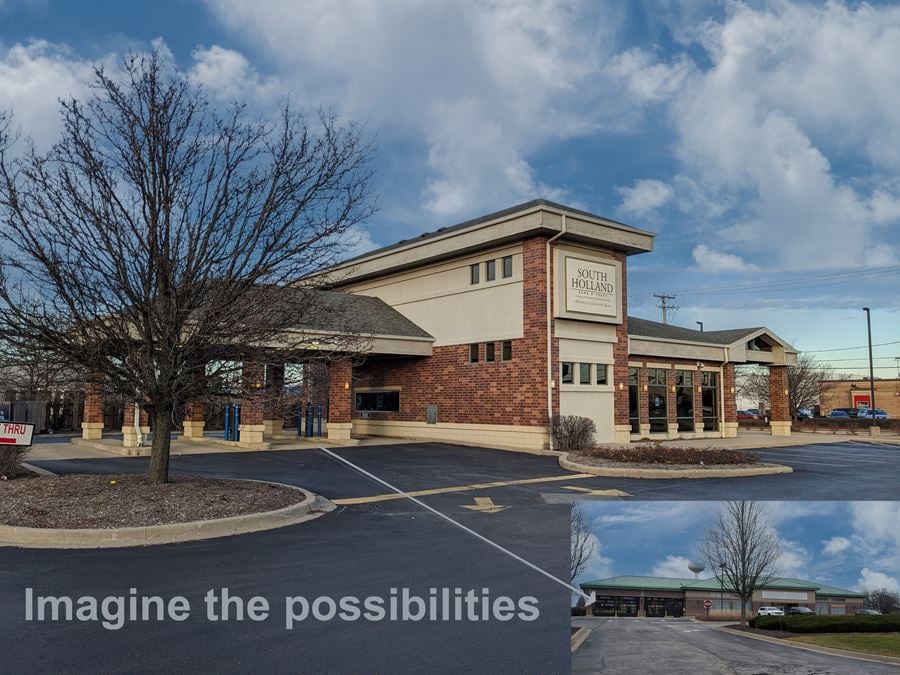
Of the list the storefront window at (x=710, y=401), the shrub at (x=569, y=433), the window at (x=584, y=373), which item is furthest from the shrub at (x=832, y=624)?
the storefront window at (x=710, y=401)

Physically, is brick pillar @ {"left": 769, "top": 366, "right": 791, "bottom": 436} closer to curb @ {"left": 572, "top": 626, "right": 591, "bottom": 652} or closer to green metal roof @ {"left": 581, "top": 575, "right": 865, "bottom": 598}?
green metal roof @ {"left": 581, "top": 575, "right": 865, "bottom": 598}

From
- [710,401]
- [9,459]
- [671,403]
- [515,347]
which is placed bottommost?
[9,459]

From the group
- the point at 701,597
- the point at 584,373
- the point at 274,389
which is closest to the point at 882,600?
the point at 701,597

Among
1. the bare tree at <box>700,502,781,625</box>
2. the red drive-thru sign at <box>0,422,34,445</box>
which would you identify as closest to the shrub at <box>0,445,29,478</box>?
the red drive-thru sign at <box>0,422,34,445</box>

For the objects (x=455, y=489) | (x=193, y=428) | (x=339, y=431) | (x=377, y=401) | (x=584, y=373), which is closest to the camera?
(x=455, y=489)

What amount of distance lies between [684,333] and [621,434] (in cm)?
962

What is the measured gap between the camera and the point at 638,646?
1947 mm

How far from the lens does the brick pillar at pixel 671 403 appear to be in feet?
98.6

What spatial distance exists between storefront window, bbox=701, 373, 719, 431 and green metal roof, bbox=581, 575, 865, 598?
3183 centimetres

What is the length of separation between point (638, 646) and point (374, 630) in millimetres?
4117

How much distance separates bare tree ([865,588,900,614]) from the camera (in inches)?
72.8

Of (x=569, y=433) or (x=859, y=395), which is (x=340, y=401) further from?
(x=859, y=395)

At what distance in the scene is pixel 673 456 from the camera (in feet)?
60.7

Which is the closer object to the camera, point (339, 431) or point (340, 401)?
point (339, 431)
